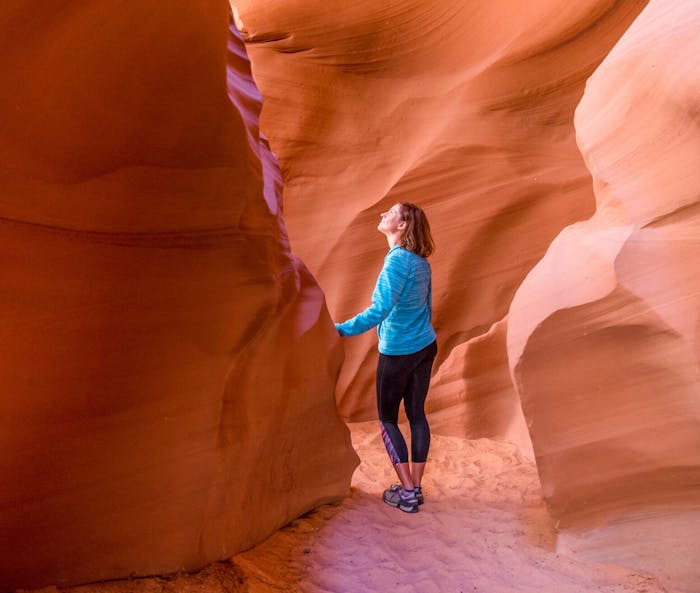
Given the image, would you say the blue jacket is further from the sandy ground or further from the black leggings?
the sandy ground

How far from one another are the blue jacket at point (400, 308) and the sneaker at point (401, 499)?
2.34 ft

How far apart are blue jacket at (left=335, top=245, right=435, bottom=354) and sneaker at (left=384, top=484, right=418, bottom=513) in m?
0.71

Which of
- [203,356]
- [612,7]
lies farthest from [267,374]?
[612,7]

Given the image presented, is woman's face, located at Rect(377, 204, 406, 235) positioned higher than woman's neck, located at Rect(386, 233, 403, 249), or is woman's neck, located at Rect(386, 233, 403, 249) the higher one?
woman's face, located at Rect(377, 204, 406, 235)

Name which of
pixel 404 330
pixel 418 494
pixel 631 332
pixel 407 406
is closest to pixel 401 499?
pixel 418 494

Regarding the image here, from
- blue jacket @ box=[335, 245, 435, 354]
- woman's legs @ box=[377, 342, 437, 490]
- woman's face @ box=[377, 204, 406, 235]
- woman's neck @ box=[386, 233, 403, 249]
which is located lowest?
woman's legs @ box=[377, 342, 437, 490]

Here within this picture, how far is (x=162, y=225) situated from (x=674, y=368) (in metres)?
1.94

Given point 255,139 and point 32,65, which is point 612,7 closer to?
point 255,139

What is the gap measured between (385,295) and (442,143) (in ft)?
8.34

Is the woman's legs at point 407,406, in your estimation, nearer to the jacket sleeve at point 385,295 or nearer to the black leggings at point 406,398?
the black leggings at point 406,398

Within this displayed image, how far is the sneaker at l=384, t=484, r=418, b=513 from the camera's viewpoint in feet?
10.9

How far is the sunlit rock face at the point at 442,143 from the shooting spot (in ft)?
16.7

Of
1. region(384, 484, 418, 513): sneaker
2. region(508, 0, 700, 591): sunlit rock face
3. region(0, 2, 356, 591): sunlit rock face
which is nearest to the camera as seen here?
region(0, 2, 356, 591): sunlit rock face

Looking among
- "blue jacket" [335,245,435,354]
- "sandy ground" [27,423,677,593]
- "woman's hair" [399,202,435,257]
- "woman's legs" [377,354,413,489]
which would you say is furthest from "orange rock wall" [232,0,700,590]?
"woman's hair" [399,202,435,257]
